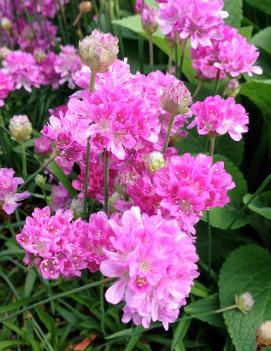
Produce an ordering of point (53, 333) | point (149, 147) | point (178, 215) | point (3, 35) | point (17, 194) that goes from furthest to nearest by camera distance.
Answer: point (3, 35) < point (53, 333) < point (17, 194) < point (149, 147) < point (178, 215)

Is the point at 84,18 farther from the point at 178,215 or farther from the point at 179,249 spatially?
the point at 179,249

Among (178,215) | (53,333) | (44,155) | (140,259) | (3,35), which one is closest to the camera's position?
(140,259)

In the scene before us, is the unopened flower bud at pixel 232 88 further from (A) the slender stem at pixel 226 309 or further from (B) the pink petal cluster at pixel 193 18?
(A) the slender stem at pixel 226 309

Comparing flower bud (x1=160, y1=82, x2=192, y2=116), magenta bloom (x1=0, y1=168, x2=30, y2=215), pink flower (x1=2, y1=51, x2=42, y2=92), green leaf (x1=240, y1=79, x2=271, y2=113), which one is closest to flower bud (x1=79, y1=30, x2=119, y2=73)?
flower bud (x1=160, y1=82, x2=192, y2=116)

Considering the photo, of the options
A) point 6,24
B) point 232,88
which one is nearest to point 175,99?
point 232,88

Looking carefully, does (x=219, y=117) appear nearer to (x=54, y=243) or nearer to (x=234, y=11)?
Answer: (x=54, y=243)

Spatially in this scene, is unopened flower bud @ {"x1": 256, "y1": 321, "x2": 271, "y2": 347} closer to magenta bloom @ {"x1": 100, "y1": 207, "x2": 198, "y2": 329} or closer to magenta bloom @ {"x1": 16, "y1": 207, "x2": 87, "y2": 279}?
magenta bloom @ {"x1": 100, "y1": 207, "x2": 198, "y2": 329}

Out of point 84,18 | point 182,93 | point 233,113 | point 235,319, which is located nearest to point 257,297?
point 235,319
